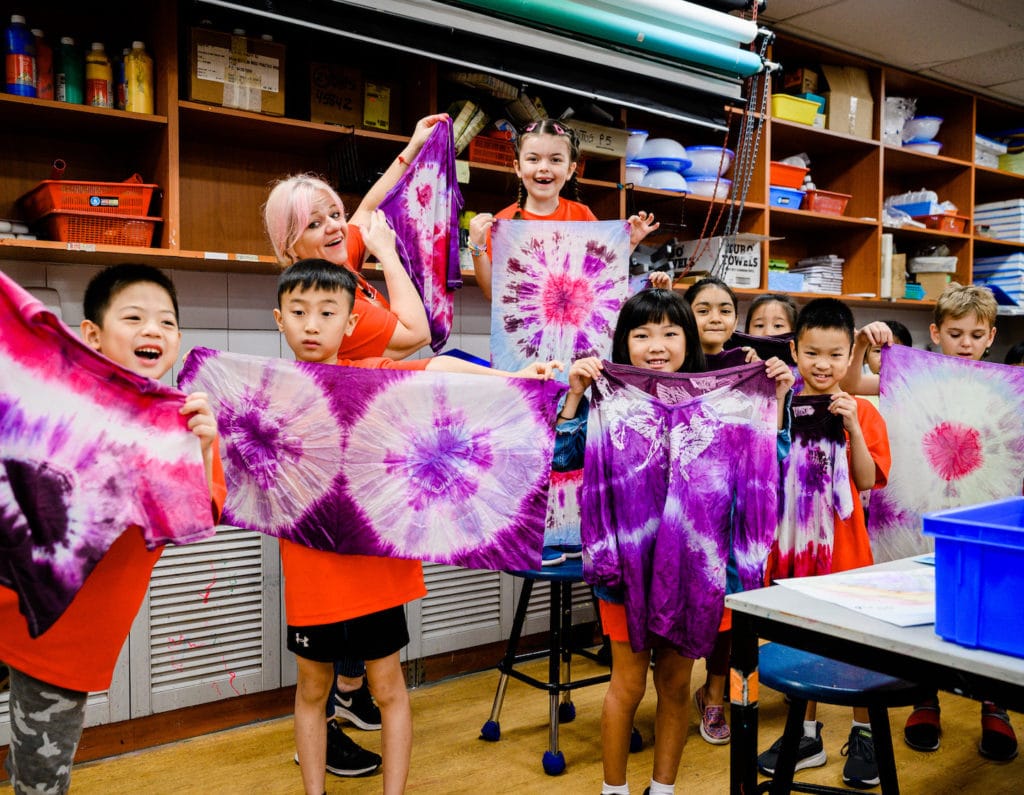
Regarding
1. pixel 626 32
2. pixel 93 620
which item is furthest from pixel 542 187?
pixel 93 620

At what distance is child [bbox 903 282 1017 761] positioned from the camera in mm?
2477

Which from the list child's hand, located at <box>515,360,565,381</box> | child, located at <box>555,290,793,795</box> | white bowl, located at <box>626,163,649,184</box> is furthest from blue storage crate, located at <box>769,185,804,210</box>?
child's hand, located at <box>515,360,565,381</box>

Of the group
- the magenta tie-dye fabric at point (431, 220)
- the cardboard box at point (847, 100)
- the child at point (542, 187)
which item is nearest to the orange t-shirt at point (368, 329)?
the magenta tie-dye fabric at point (431, 220)

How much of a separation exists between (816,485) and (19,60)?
2483 mm

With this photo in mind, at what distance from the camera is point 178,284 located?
2.70 m

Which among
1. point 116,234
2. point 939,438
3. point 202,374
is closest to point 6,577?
point 202,374

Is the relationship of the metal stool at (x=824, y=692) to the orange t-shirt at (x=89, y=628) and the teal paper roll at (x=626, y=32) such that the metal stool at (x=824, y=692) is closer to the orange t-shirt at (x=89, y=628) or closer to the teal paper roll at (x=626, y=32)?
the orange t-shirt at (x=89, y=628)

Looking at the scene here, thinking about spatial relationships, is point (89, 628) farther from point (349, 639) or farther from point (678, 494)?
point (678, 494)

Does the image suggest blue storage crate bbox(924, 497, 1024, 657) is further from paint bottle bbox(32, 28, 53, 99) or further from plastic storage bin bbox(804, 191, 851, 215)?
plastic storage bin bbox(804, 191, 851, 215)

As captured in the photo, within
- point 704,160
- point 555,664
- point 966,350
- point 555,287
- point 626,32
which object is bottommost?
point 555,664

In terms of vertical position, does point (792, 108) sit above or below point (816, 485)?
above

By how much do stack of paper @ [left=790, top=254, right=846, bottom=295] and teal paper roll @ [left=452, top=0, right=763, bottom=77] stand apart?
1.43m

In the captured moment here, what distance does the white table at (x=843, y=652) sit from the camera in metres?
1.10

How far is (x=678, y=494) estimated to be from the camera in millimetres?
1829
